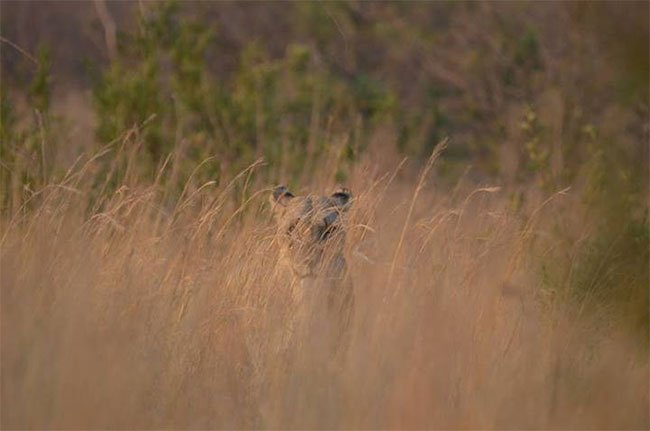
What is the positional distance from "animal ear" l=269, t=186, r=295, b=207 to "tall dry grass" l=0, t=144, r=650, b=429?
19cm

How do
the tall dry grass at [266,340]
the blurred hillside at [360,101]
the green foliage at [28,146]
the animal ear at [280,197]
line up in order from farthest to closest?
the green foliage at [28,146] → the blurred hillside at [360,101] → the animal ear at [280,197] → the tall dry grass at [266,340]

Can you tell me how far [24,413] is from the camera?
4.63 meters

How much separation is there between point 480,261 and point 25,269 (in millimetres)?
2579

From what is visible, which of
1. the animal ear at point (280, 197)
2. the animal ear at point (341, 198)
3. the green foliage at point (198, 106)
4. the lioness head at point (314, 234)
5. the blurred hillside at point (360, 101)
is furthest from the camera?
the green foliage at point (198, 106)

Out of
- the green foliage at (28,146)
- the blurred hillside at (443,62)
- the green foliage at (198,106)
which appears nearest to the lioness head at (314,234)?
the green foliage at (28,146)

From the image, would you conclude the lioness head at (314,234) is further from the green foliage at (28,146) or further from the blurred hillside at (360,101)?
the green foliage at (28,146)

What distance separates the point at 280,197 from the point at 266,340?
126 cm

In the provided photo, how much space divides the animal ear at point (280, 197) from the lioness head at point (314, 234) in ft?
0.33

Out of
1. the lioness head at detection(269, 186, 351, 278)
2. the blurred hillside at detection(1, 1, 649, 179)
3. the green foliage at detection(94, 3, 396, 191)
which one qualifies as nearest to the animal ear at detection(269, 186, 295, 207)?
the lioness head at detection(269, 186, 351, 278)

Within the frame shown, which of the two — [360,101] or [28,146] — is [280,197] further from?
[360,101]

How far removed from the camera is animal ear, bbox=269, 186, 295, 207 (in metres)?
6.69

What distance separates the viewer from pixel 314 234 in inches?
251

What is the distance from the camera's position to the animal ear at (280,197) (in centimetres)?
669

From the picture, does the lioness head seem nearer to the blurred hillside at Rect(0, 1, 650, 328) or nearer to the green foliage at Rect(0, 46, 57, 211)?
the blurred hillside at Rect(0, 1, 650, 328)
